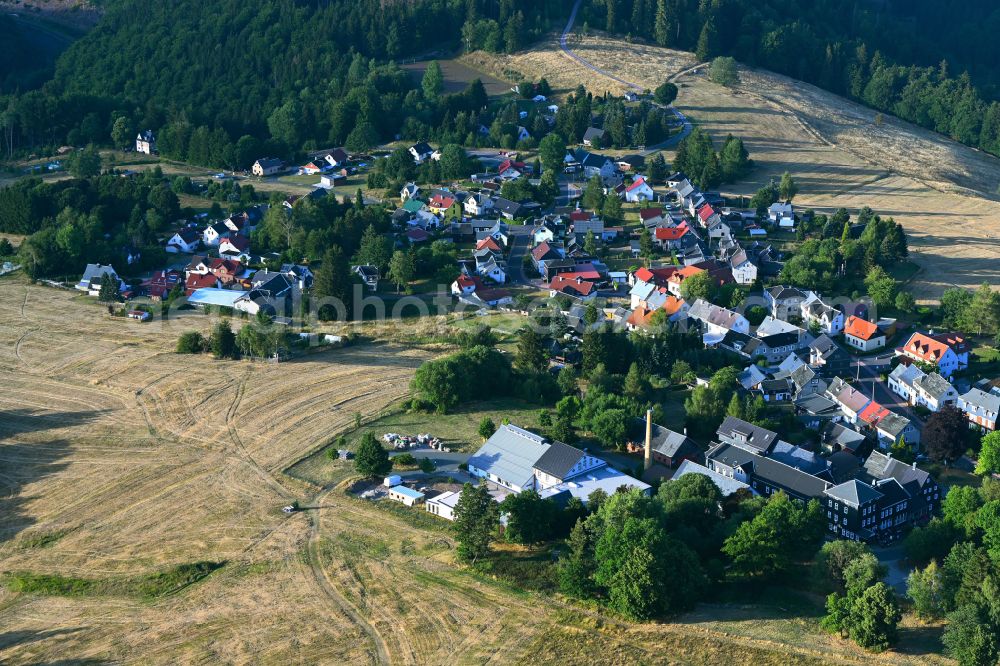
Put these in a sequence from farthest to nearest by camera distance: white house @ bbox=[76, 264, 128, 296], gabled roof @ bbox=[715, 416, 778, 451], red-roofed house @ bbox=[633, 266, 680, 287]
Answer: white house @ bbox=[76, 264, 128, 296], red-roofed house @ bbox=[633, 266, 680, 287], gabled roof @ bbox=[715, 416, 778, 451]

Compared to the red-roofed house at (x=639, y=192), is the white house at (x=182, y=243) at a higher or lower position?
lower

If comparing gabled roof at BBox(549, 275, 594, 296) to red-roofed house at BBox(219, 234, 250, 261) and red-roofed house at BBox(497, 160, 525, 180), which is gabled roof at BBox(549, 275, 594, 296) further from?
red-roofed house at BBox(497, 160, 525, 180)

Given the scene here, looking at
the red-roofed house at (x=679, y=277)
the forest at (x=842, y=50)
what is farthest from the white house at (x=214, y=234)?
the forest at (x=842, y=50)

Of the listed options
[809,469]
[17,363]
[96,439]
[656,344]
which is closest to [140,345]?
[17,363]

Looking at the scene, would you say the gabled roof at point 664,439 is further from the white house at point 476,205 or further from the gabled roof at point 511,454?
the white house at point 476,205

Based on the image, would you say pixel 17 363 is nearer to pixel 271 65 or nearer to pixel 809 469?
pixel 809 469

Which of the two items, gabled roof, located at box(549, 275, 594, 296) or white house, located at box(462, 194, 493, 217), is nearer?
gabled roof, located at box(549, 275, 594, 296)

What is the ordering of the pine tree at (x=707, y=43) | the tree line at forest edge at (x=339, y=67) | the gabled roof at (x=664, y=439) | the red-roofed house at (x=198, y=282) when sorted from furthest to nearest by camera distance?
the pine tree at (x=707, y=43), the tree line at forest edge at (x=339, y=67), the red-roofed house at (x=198, y=282), the gabled roof at (x=664, y=439)

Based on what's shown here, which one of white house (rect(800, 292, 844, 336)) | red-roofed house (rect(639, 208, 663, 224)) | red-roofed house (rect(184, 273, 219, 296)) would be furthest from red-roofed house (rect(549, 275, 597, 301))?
red-roofed house (rect(184, 273, 219, 296))

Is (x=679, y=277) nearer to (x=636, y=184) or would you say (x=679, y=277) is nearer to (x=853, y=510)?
(x=636, y=184)
